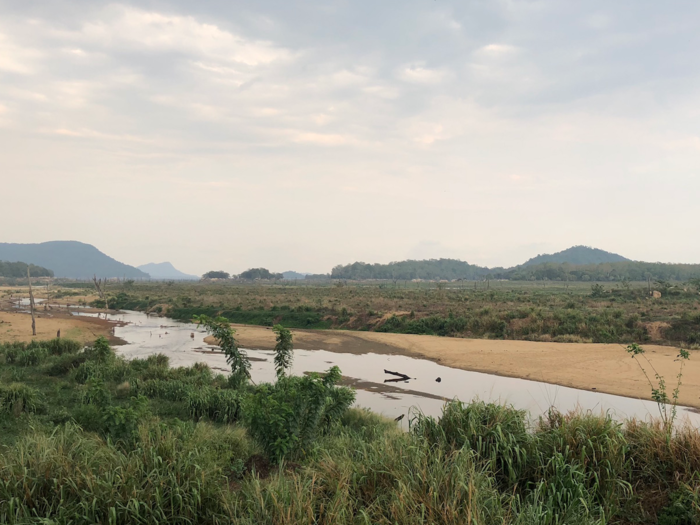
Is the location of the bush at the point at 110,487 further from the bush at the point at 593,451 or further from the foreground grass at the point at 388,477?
the bush at the point at 593,451

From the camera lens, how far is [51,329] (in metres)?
36.4

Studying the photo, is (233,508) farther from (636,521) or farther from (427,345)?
(427,345)

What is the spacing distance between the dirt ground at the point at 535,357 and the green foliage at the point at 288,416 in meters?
12.1

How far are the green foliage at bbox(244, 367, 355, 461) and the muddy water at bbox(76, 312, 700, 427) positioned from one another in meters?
4.51

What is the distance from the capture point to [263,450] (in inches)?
345

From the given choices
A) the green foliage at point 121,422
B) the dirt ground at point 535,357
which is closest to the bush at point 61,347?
the dirt ground at point 535,357

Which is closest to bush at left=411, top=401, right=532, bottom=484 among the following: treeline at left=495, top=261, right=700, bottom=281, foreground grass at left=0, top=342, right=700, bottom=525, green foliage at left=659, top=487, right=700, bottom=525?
foreground grass at left=0, top=342, right=700, bottom=525

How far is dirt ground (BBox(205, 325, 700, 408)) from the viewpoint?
64.8 feet

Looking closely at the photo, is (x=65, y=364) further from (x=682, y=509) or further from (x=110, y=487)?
(x=682, y=509)

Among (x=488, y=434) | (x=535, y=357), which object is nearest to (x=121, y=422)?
(x=488, y=434)

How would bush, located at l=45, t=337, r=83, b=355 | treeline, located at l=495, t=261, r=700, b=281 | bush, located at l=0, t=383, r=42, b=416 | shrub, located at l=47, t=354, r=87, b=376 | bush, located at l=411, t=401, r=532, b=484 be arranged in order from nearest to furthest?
bush, located at l=411, t=401, r=532, b=484, bush, located at l=0, t=383, r=42, b=416, shrub, located at l=47, t=354, r=87, b=376, bush, located at l=45, t=337, r=83, b=355, treeline, located at l=495, t=261, r=700, b=281

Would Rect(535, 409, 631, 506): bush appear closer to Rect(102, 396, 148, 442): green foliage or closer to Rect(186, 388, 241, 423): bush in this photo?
Rect(102, 396, 148, 442): green foliage

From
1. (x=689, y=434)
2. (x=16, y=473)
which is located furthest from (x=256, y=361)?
(x=689, y=434)

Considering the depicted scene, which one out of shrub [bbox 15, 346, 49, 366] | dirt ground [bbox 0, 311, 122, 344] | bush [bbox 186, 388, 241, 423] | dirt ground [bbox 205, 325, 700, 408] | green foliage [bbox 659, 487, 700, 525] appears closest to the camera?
green foliage [bbox 659, 487, 700, 525]
